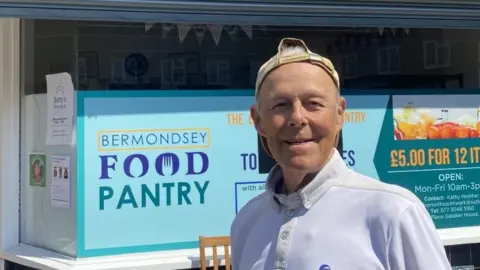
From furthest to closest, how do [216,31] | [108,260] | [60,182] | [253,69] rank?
[253,69]
[216,31]
[60,182]
[108,260]

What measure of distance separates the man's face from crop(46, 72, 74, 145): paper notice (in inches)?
102

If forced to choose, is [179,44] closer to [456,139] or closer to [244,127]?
[244,127]

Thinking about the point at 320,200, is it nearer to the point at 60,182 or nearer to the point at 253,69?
the point at 60,182

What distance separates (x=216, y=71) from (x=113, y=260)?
1.24m

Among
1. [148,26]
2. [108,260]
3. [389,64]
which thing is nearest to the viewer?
[108,260]

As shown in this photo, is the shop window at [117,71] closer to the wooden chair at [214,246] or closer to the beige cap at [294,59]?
the wooden chair at [214,246]

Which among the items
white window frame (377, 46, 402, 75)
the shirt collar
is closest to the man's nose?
the shirt collar

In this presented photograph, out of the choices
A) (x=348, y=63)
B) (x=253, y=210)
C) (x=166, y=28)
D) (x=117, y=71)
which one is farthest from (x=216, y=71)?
(x=253, y=210)

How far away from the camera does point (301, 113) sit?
4.62 ft

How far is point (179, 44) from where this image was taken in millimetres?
4133

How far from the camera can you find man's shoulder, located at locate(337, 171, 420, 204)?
1.39 m

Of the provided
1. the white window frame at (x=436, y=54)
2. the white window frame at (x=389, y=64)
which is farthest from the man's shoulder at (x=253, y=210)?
the white window frame at (x=436, y=54)

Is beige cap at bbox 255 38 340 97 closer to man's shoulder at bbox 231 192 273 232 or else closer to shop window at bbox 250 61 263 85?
man's shoulder at bbox 231 192 273 232

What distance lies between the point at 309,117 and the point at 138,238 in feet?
8.73
